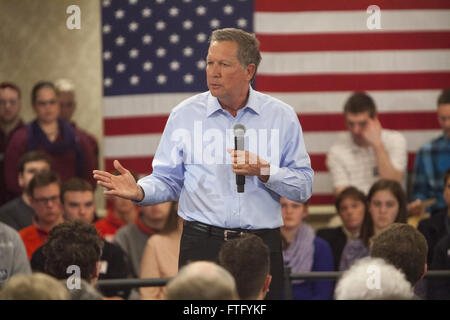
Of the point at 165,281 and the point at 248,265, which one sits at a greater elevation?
the point at 248,265

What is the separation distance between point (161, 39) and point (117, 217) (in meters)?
1.04

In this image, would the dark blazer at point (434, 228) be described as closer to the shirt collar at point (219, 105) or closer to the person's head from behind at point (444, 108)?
the person's head from behind at point (444, 108)

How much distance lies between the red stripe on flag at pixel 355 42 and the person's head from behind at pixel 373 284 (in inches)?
98.3

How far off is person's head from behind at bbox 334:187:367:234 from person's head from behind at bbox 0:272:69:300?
230 centimetres

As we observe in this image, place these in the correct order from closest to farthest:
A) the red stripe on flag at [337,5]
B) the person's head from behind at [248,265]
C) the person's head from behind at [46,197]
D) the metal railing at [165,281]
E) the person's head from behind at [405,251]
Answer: the person's head from behind at [248,265]
the person's head from behind at [405,251]
the metal railing at [165,281]
the person's head from behind at [46,197]
the red stripe on flag at [337,5]

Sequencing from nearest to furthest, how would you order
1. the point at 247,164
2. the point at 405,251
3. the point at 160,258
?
the point at 247,164, the point at 405,251, the point at 160,258

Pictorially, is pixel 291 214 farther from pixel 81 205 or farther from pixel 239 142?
pixel 239 142

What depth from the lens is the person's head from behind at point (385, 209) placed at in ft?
13.1

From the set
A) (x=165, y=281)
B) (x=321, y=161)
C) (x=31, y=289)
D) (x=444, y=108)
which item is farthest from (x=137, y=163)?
(x=31, y=289)

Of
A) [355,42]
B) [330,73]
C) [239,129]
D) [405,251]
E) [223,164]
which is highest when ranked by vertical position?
[355,42]

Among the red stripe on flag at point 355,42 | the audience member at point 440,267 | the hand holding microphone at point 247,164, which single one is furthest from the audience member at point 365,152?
the hand holding microphone at point 247,164

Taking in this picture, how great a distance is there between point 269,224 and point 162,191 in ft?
1.23

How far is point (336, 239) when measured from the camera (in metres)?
4.09
